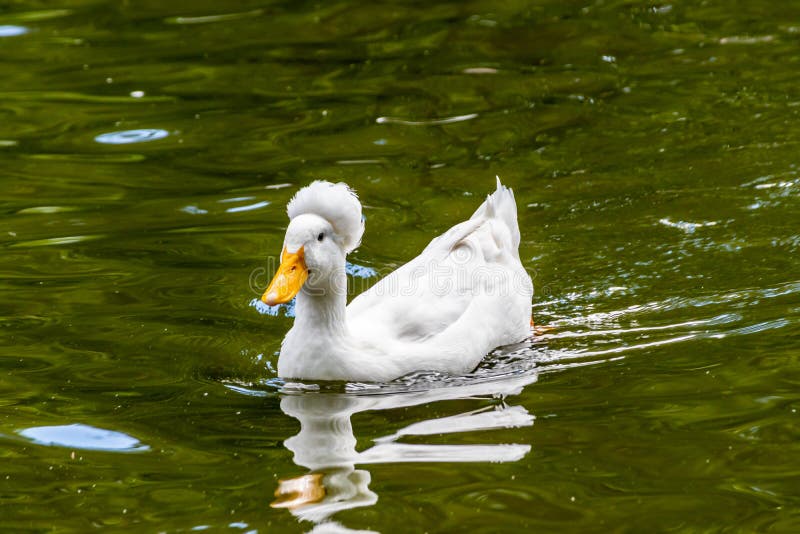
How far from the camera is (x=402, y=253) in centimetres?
1002

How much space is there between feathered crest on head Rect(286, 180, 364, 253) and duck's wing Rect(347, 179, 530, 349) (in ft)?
2.66

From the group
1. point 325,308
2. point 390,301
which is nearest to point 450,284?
point 390,301

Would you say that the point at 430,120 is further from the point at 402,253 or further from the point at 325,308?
the point at 325,308

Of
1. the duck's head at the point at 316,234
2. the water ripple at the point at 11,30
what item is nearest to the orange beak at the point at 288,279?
the duck's head at the point at 316,234

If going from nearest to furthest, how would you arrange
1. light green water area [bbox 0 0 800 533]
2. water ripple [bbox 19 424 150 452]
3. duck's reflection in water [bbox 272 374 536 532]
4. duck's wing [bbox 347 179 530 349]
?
1. duck's reflection in water [bbox 272 374 536 532]
2. light green water area [bbox 0 0 800 533]
3. water ripple [bbox 19 424 150 452]
4. duck's wing [bbox 347 179 530 349]

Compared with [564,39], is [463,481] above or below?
below

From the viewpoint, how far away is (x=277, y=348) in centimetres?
835

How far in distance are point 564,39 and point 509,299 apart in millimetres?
7152

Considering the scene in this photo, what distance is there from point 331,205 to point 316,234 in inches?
7.8

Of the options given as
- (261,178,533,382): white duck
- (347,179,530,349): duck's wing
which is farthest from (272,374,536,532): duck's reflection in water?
(347,179,530,349): duck's wing

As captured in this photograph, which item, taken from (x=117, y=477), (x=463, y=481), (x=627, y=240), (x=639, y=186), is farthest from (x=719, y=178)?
(x=117, y=477)

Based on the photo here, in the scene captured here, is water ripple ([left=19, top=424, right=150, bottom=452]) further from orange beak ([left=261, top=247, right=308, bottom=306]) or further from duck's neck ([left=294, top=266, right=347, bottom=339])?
duck's neck ([left=294, top=266, right=347, bottom=339])

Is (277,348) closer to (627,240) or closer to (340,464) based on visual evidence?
(340,464)

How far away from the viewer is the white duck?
7.25 metres
